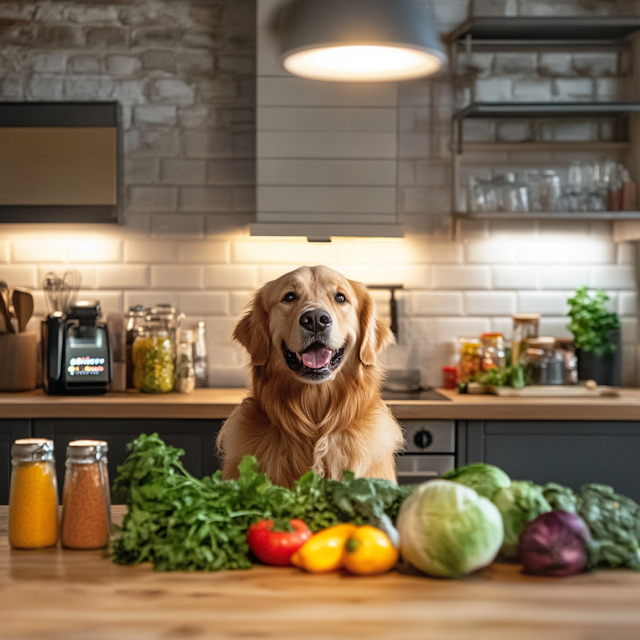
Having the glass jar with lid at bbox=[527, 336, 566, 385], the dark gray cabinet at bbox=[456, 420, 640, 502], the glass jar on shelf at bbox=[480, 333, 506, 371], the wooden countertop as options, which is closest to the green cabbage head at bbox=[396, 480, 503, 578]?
the wooden countertop

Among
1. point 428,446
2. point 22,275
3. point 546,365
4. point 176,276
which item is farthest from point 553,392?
point 22,275

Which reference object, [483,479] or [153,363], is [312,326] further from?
[153,363]

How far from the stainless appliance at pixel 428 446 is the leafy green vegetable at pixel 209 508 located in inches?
73.6

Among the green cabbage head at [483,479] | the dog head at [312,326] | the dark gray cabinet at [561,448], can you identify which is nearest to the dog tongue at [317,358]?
the dog head at [312,326]

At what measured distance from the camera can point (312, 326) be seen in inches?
93.1

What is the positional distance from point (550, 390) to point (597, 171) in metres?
1.08

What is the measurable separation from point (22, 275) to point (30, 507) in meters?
2.75

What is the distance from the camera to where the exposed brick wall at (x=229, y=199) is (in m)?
3.93

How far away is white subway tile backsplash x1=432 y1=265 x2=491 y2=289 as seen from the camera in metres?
4.01

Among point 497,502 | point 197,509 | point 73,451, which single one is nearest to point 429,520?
point 497,502

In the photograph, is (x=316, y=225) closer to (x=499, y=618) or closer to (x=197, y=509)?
(x=197, y=509)

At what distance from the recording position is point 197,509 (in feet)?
4.28

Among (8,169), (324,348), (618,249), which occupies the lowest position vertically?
(324,348)

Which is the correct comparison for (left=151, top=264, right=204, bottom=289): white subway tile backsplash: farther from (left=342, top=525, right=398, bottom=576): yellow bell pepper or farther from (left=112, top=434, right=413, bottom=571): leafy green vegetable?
(left=342, top=525, right=398, bottom=576): yellow bell pepper
